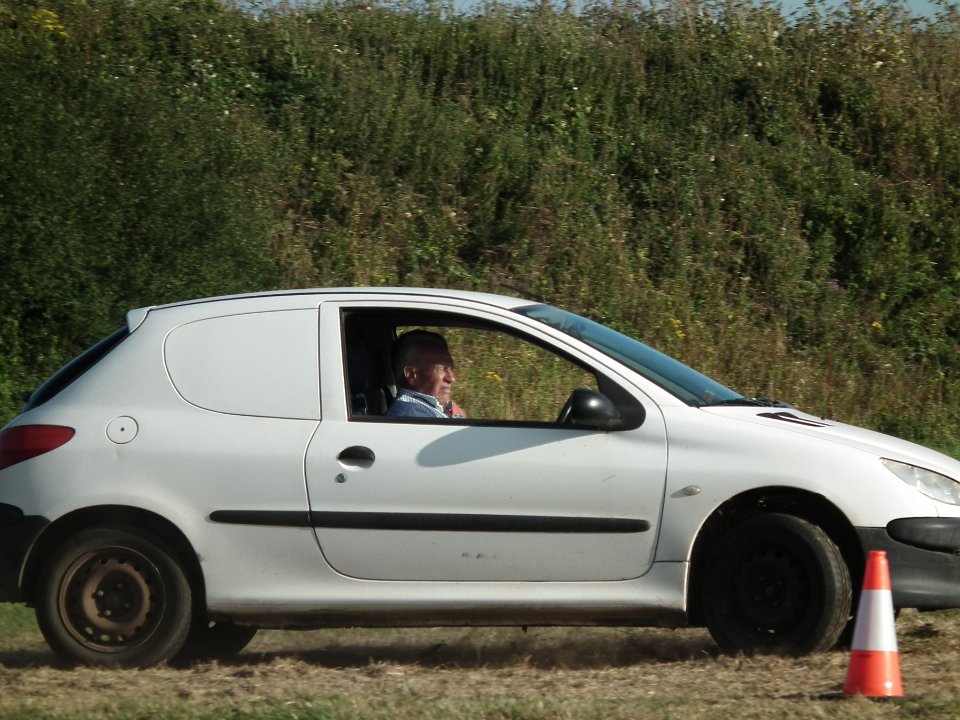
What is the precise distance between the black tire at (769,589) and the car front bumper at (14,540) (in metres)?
2.92

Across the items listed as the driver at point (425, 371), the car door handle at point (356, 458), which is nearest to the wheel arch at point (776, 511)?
the driver at point (425, 371)

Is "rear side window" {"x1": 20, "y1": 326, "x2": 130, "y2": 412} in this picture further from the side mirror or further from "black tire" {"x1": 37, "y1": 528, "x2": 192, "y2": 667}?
the side mirror

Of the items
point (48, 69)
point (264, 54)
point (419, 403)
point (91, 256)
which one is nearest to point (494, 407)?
point (419, 403)

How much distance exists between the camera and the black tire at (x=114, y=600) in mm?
5863

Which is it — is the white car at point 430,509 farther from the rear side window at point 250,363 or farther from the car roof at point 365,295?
the car roof at point 365,295

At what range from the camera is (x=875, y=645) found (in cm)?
494

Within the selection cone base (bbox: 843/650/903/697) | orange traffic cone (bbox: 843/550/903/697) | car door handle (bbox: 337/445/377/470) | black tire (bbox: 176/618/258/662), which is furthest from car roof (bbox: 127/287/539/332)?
cone base (bbox: 843/650/903/697)

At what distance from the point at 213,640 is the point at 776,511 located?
278 centimetres

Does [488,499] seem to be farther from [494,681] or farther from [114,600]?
[114,600]

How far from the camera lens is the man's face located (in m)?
6.39

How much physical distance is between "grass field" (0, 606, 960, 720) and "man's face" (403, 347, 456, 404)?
1.26 meters

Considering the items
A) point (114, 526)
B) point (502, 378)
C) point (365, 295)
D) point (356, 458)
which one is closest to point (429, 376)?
point (365, 295)

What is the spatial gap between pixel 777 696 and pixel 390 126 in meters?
12.0

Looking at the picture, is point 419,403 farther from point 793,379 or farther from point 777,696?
point 793,379
